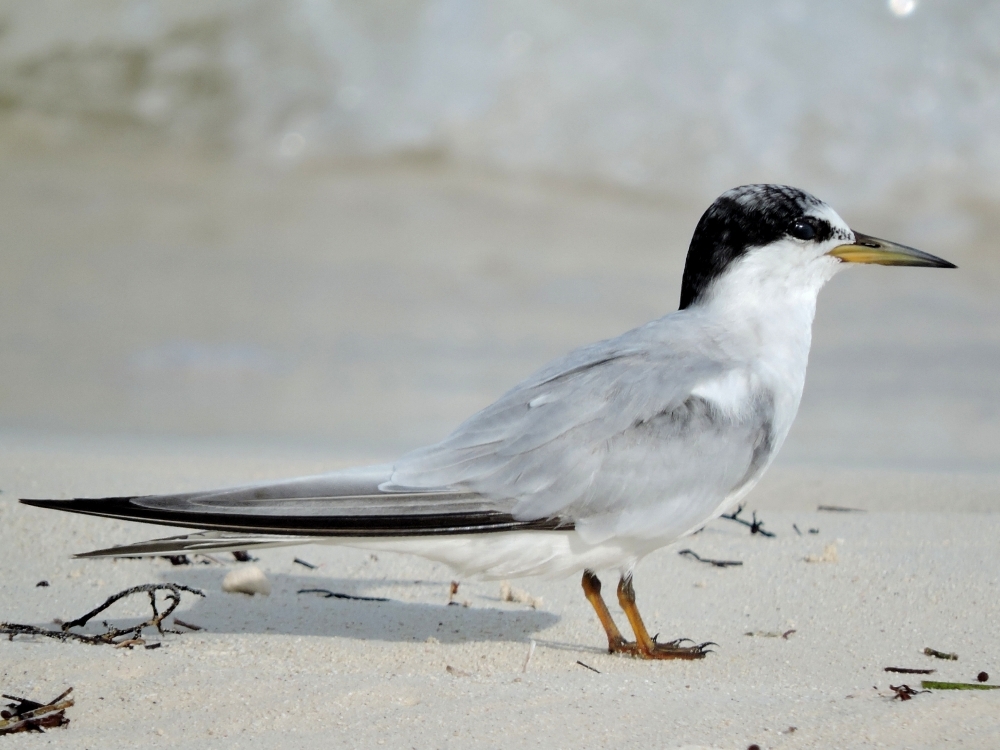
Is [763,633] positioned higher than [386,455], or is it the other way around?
[386,455]

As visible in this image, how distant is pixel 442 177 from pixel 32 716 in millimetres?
10583

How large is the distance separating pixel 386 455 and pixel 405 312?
3449 mm

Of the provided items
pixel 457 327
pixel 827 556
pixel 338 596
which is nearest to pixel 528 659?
pixel 338 596

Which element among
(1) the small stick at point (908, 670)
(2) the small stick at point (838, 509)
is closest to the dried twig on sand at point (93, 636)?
(1) the small stick at point (908, 670)

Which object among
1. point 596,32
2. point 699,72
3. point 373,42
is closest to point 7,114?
point 373,42

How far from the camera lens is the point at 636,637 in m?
3.34

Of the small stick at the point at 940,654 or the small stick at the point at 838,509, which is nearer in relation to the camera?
the small stick at the point at 940,654

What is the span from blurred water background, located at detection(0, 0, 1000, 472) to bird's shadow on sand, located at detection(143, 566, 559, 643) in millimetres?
3777

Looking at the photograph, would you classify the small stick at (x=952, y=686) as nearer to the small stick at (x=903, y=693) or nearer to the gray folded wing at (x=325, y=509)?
the small stick at (x=903, y=693)

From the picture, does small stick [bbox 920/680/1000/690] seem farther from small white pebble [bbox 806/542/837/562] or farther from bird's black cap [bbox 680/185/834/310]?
bird's black cap [bbox 680/185/834/310]

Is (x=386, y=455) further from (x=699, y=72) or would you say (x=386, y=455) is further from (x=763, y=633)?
(x=699, y=72)

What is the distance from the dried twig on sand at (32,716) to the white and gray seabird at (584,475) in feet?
1.32

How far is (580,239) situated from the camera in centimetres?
1144

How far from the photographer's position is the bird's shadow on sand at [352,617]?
11.4ft
